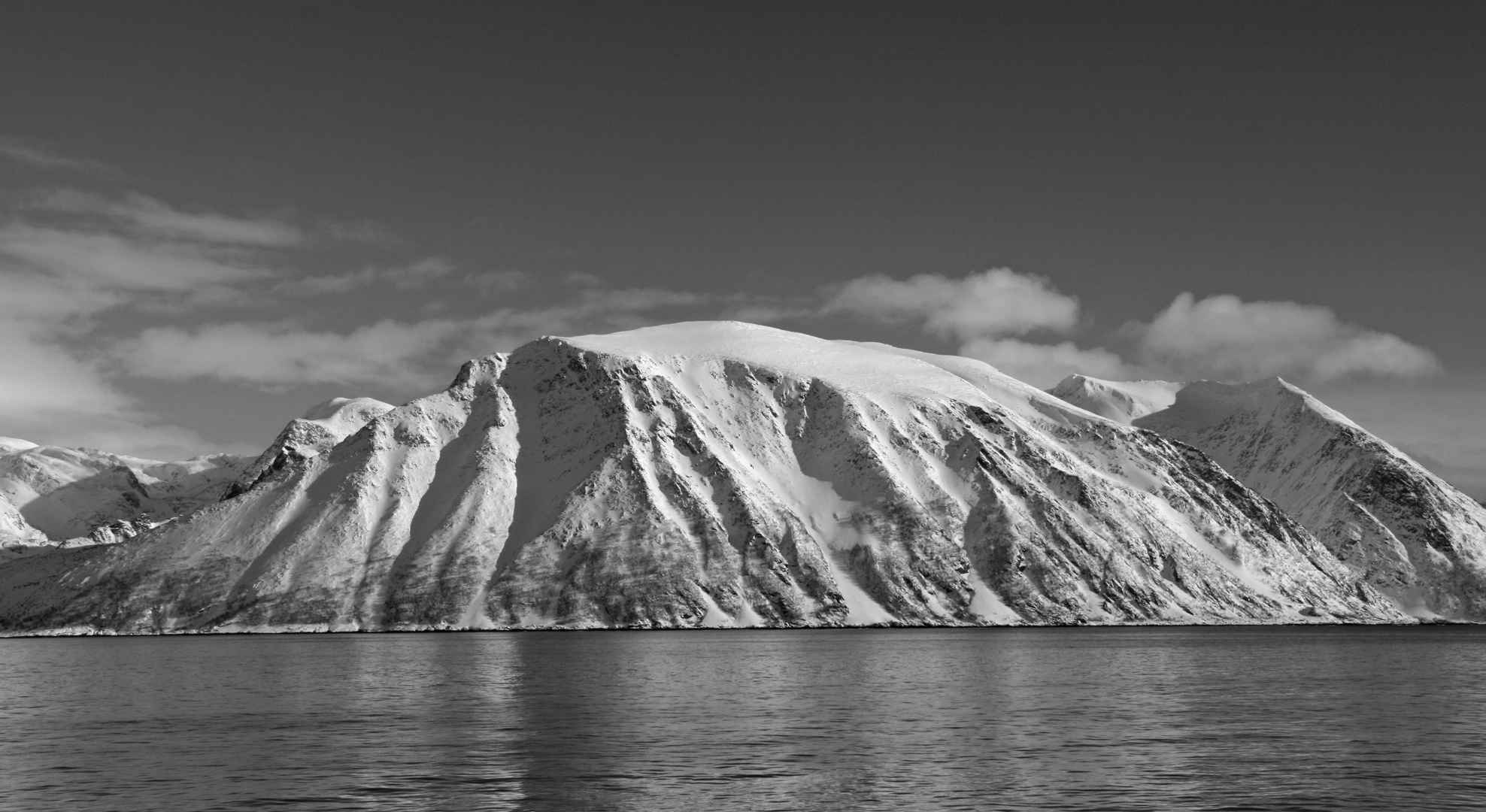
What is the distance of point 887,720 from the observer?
81.2 meters

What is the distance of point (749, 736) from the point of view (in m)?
73.1

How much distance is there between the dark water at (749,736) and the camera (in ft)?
174

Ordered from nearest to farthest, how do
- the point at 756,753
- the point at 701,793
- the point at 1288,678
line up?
the point at 701,793
the point at 756,753
the point at 1288,678

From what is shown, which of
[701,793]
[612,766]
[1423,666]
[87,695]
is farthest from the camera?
[1423,666]

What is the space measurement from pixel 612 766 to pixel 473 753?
872 centimetres

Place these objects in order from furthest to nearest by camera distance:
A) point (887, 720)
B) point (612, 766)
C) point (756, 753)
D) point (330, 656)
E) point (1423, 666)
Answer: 1. point (330, 656)
2. point (1423, 666)
3. point (887, 720)
4. point (756, 753)
5. point (612, 766)

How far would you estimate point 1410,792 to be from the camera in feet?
176

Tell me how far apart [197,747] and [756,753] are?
29.4 meters

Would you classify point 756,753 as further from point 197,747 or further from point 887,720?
point 197,747

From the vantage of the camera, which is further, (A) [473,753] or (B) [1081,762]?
(A) [473,753]

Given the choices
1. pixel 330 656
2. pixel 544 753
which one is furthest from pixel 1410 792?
pixel 330 656

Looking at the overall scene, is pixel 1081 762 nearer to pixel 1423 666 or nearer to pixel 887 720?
pixel 887 720

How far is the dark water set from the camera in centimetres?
5316

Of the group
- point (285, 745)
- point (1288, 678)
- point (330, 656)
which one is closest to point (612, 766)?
point (285, 745)
